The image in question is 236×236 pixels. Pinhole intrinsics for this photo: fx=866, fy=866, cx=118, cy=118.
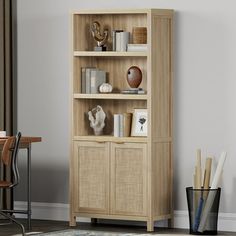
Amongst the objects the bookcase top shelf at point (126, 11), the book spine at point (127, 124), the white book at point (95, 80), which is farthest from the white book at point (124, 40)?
the book spine at point (127, 124)

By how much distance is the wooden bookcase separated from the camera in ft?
25.2

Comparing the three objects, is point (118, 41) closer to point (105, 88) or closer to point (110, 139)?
point (105, 88)

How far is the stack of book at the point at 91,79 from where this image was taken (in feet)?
26.2

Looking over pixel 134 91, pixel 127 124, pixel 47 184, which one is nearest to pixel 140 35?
pixel 134 91

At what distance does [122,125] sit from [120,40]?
2.53ft

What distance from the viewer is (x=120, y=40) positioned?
7.86 m

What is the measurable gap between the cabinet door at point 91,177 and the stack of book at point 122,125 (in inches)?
6.1

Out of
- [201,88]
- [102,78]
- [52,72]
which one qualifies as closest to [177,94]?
[201,88]

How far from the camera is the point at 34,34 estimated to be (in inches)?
334

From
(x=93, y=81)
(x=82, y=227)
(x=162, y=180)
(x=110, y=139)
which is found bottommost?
(x=82, y=227)

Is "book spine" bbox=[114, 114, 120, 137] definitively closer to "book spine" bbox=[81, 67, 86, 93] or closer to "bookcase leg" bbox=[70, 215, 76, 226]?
"book spine" bbox=[81, 67, 86, 93]

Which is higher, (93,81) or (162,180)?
(93,81)

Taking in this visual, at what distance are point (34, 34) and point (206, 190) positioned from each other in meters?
2.36

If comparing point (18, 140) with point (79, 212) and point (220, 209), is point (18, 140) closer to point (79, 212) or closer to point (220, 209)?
point (79, 212)
